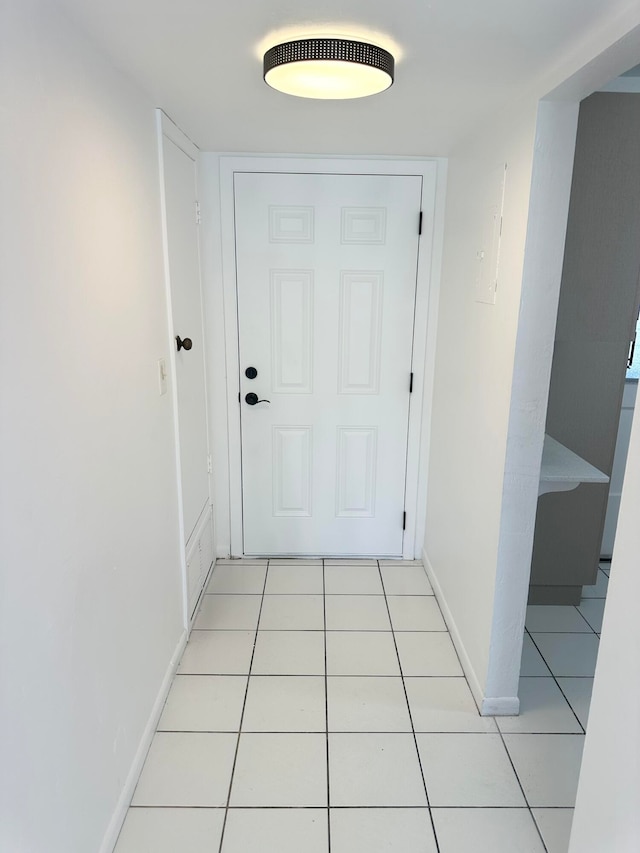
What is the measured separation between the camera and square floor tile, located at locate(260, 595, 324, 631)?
8.88ft

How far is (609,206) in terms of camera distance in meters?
2.34

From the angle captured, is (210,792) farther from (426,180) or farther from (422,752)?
(426,180)

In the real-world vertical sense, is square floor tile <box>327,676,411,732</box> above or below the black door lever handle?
below

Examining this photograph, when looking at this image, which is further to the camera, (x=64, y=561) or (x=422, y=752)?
(x=422, y=752)

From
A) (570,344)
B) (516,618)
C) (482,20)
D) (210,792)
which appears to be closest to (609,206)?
(570,344)

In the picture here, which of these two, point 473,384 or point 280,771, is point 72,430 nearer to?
point 280,771

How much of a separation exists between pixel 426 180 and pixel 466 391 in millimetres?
1139

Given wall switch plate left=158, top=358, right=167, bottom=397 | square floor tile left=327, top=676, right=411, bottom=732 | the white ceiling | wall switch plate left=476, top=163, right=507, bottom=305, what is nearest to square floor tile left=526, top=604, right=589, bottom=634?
square floor tile left=327, top=676, right=411, bottom=732

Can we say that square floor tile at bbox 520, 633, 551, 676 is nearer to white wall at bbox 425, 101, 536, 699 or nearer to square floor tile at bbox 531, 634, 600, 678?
square floor tile at bbox 531, 634, 600, 678

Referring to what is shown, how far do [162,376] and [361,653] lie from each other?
144cm

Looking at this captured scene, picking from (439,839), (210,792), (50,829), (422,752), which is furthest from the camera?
(422,752)

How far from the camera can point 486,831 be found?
1.73 meters

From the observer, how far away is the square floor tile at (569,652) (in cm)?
244

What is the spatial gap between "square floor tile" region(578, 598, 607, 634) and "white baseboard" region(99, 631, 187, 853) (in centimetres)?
189
